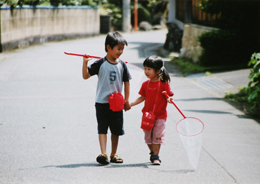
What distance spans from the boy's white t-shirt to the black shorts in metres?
0.10

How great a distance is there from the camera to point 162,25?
40062 mm

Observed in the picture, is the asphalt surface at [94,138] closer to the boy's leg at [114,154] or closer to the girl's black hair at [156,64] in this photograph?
the boy's leg at [114,154]

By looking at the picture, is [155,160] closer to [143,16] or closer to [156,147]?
[156,147]

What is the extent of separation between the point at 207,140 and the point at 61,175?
2.60m

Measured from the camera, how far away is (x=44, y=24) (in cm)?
2262

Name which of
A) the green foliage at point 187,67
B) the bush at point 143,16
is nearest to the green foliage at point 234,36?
the green foliage at point 187,67

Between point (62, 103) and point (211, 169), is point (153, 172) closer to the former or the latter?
point (211, 169)

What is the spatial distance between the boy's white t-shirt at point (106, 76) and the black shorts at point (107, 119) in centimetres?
10

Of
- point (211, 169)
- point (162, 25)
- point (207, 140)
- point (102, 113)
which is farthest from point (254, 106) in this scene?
point (162, 25)

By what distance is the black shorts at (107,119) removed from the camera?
5.04m

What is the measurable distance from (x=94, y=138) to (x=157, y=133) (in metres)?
1.55

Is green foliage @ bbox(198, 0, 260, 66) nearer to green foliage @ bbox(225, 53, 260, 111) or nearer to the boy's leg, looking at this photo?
green foliage @ bbox(225, 53, 260, 111)

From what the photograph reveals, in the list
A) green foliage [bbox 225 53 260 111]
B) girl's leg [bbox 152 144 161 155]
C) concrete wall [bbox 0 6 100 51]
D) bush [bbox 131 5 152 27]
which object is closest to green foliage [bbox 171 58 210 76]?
green foliage [bbox 225 53 260 111]

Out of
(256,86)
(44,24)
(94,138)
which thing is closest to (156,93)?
(94,138)
